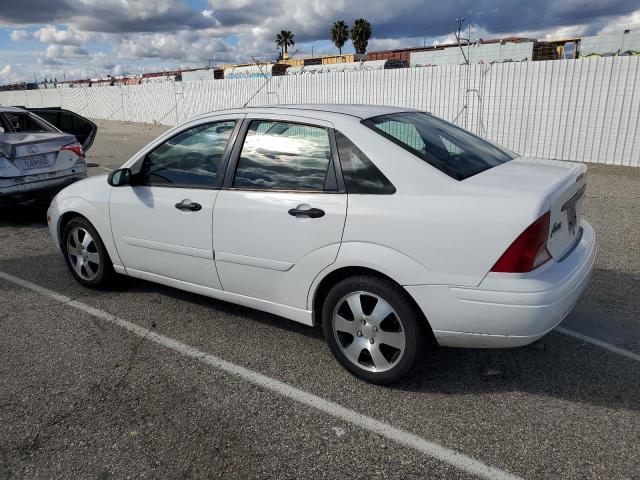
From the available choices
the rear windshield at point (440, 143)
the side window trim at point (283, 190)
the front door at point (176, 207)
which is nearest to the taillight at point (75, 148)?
the front door at point (176, 207)

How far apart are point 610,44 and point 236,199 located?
34128 mm

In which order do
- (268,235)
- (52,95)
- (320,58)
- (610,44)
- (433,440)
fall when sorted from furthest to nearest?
1. (320,58)
2. (52,95)
3. (610,44)
4. (268,235)
5. (433,440)

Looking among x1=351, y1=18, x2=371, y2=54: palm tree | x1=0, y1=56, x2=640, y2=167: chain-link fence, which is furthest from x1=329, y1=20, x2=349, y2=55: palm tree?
x1=0, y1=56, x2=640, y2=167: chain-link fence

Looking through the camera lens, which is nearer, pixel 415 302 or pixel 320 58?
pixel 415 302

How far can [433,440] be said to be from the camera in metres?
2.60

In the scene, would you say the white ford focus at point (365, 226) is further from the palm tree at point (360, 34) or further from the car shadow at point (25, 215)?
the palm tree at point (360, 34)

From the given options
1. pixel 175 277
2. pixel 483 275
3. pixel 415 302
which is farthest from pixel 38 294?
pixel 483 275

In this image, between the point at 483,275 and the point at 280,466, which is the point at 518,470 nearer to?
the point at 483,275

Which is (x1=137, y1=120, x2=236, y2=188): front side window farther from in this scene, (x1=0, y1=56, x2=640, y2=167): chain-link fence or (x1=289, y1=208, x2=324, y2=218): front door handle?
(x1=0, y1=56, x2=640, y2=167): chain-link fence

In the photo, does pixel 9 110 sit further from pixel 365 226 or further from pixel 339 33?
pixel 339 33

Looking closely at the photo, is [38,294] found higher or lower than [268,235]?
lower

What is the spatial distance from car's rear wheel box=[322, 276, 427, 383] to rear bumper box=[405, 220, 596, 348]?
0.13 meters

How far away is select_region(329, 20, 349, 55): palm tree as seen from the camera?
2805 inches

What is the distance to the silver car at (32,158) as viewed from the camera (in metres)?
7.02
